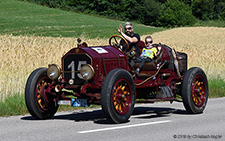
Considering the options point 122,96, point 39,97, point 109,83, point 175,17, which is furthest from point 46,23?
point 109,83

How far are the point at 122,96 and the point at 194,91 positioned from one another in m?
2.49

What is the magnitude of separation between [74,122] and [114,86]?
4.15ft

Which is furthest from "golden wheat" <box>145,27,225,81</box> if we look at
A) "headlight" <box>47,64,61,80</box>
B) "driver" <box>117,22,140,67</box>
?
"headlight" <box>47,64,61,80</box>

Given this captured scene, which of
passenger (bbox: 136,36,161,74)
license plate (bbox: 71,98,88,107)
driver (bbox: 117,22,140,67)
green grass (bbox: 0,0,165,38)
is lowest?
license plate (bbox: 71,98,88,107)

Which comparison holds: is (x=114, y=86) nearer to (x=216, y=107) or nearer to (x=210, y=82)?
(x=216, y=107)

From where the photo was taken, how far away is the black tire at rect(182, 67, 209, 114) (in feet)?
35.7

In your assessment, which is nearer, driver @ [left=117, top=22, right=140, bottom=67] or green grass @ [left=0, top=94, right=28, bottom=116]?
driver @ [left=117, top=22, right=140, bottom=67]

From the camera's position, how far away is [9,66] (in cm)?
1539

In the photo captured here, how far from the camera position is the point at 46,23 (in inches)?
2847

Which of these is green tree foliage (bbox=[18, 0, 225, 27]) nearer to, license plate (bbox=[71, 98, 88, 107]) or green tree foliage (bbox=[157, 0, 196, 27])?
green tree foliage (bbox=[157, 0, 196, 27])

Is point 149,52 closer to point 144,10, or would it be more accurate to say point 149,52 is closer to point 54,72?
point 54,72

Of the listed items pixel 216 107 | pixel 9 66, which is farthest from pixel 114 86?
pixel 9 66

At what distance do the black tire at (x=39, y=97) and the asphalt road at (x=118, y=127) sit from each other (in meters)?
0.22

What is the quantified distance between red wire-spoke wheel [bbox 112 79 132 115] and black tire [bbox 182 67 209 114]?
1776mm
